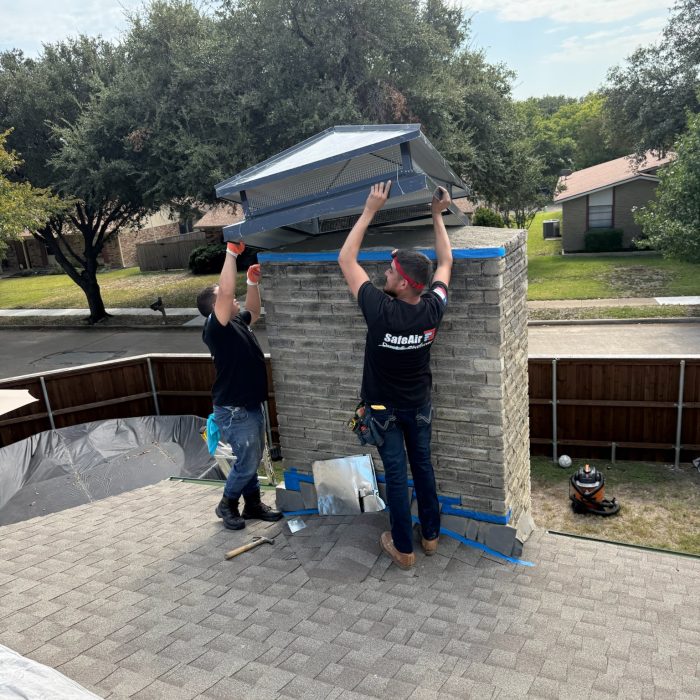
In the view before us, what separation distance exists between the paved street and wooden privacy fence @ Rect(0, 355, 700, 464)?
289 centimetres

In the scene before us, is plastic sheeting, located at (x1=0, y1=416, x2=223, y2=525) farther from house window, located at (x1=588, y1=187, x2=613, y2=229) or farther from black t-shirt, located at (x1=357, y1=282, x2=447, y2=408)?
house window, located at (x1=588, y1=187, x2=613, y2=229)

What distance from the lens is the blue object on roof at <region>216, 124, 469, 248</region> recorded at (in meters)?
3.79

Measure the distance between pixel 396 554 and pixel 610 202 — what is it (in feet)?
85.8

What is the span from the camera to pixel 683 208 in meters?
15.4

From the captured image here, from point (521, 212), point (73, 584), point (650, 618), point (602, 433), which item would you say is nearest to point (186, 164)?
point (602, 433)

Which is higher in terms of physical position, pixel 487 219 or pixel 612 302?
pixel 487 219

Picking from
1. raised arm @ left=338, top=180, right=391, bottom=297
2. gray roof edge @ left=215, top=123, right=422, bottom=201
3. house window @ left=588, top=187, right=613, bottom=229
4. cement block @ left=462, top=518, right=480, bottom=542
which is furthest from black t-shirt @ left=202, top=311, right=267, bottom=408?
house window @ left=588, top=187, right=613, bottom=229

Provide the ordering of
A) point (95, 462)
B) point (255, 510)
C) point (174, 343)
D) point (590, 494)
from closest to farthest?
point (255, 510), point (590, 494), point (95, 462), point (174, 343)

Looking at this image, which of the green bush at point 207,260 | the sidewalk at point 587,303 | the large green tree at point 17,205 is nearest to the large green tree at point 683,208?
the sidewalk at point 587,303

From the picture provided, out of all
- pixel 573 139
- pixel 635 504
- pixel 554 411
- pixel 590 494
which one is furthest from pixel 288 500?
pixel 573 139

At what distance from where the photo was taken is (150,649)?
344 centimetres

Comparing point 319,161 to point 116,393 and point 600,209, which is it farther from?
point 600,209

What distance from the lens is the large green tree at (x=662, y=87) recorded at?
71.7 feet

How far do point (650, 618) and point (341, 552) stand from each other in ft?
6.42
